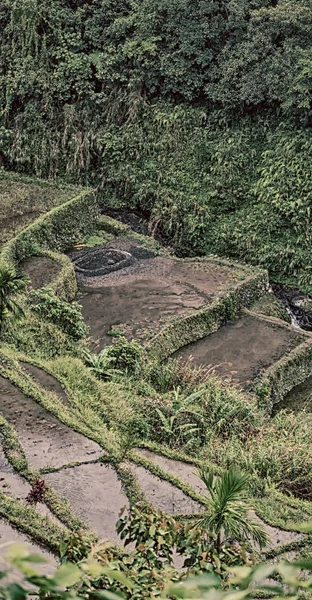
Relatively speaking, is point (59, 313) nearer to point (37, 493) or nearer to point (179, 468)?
point (179, 468)

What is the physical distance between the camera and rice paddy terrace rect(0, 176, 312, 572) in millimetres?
6554

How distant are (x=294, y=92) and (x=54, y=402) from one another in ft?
32.4

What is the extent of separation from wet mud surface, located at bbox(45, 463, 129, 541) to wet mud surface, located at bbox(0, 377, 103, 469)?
0.62 ft

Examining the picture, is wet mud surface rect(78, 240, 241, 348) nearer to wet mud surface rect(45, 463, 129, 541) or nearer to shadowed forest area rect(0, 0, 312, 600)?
shadowed forest area rect(0, 0, 312, 600)

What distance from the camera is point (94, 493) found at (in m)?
6.60

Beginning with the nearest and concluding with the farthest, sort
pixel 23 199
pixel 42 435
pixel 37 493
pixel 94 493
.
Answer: pixel 37 493 → pixel 94 493 → pixel 42 435 → pixel 23 199

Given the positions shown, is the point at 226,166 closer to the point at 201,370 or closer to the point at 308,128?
the point at 308,128

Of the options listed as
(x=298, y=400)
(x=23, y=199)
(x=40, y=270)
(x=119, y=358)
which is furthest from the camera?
(x=23, y=199)

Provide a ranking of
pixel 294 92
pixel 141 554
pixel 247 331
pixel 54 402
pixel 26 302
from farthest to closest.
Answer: pixel 294 92, pixel 247 331, pixel 26 302, pixel 54 402, pixel 141 554

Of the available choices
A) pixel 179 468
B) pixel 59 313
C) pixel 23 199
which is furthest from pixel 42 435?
pixel 23 199

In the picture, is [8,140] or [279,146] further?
[8,140]

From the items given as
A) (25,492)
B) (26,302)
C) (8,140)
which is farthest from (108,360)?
(8,140)

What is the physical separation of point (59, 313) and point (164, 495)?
→ 4.83 m

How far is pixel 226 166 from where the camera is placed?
1639cm
